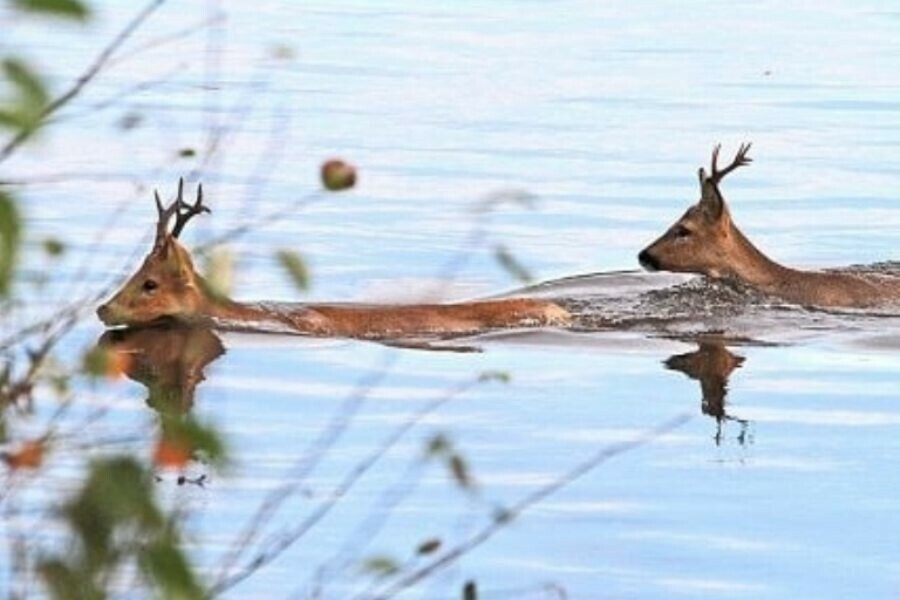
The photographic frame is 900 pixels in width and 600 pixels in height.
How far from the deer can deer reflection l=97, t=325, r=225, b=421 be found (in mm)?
3021

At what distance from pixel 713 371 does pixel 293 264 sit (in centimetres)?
941

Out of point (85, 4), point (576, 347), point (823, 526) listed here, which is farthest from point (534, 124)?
point (85, 4)

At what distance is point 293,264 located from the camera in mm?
4543

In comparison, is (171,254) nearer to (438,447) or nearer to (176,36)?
(176,36)

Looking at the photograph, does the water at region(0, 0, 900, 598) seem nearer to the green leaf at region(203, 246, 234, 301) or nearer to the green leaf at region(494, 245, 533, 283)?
the green leaf at region(203, 246, 234, 301)

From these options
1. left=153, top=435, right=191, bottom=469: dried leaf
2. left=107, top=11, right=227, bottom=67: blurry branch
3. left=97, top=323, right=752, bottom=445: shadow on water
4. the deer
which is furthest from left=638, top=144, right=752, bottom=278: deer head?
left=153, top=435, right=191, bottom=469: dried leaf

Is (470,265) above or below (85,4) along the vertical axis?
below

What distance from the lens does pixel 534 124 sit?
74.6 feet

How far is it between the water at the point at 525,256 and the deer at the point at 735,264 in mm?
234

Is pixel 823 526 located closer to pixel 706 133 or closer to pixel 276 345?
pixel 276 345

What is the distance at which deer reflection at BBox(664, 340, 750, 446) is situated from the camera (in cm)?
1203

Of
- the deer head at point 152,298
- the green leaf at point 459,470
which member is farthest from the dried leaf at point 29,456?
the deer head at point 152,298

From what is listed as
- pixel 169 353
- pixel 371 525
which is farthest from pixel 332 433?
pixel 169 353

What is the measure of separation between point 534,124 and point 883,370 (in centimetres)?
918
